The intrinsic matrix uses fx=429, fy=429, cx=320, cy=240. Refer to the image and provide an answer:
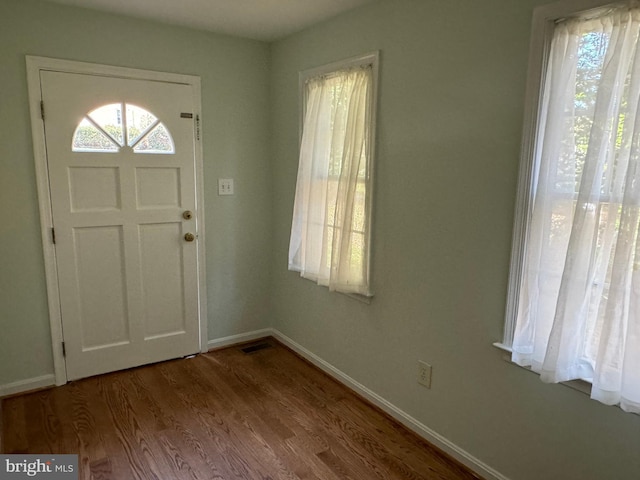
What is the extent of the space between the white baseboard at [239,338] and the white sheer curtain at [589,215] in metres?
2.31

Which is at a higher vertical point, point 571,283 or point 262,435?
point 571,283

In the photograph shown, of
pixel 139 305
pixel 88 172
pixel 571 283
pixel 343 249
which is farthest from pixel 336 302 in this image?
pixel 88 172

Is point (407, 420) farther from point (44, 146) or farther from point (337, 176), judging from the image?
point (44, 146)

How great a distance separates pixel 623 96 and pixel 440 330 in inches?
48.4

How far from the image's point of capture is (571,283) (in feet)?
4.84

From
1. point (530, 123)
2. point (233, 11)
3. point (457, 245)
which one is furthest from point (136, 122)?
point (530, 123)

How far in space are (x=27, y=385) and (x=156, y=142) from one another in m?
1.70

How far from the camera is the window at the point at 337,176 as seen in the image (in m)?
2.38

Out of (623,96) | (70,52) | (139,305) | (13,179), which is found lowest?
(139,305)

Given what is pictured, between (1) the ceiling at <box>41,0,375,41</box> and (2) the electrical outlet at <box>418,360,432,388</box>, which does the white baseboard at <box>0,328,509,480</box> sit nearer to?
(2) the electrical outlet at <box>418,360,432,388</box>

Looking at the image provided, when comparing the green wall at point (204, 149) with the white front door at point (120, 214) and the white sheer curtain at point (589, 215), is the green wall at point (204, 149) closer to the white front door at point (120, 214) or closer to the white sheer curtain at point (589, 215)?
the white front door at point (120, 214)

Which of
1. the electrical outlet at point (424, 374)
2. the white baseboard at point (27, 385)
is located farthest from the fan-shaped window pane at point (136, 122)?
the electrical outlet at point (424, 374)

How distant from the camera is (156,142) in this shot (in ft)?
9.25

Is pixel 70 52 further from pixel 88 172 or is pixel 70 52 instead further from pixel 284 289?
pixel 284 289
